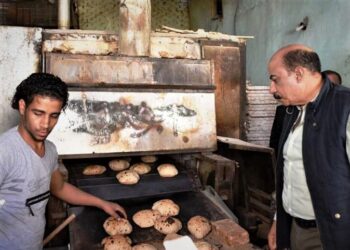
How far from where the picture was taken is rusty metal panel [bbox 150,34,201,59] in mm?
3488

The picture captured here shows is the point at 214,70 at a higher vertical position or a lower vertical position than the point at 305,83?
higher

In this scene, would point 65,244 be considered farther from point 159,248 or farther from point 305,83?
point 305,83

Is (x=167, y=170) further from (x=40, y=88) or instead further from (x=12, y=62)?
(x=12, y=62)

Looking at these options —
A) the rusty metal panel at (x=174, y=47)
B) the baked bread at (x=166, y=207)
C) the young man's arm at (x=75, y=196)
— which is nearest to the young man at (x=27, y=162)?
the young man's arm at (x=75, y=196)

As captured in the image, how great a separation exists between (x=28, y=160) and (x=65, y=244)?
1.09 metres

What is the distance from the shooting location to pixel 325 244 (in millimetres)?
1762

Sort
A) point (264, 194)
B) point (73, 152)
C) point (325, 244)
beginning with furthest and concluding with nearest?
1. point (264, 194)
2. point (73, 152)
3. point (325, 244)

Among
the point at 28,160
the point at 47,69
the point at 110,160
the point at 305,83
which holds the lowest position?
the point at 110,160

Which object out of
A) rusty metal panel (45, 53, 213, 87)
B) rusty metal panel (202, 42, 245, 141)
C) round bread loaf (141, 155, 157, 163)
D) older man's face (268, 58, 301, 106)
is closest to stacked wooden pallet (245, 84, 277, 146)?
rusty metal panel (202, 42, 245, 141)

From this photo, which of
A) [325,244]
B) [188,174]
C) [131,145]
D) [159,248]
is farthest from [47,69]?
[325,244]

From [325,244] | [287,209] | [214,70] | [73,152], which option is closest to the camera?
[325,244]

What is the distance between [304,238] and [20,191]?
160cm

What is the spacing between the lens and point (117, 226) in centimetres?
234

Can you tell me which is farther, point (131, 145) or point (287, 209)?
point (131, 145)
